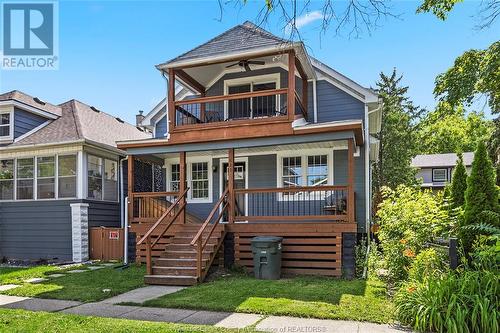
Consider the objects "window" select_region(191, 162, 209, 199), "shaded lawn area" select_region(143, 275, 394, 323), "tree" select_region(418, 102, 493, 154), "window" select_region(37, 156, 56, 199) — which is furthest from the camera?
"tree" select_region(418, 102, 493, 154)

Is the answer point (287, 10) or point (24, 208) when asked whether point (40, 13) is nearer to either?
point (24, 208)

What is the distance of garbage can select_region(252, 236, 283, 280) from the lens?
932 cm

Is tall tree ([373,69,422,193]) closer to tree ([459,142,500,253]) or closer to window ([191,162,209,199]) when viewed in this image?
window ([191,162,209,199])

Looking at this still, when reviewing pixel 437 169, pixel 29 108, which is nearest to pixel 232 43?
pixel 29 108

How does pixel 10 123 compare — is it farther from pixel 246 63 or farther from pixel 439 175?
pixel 439 175

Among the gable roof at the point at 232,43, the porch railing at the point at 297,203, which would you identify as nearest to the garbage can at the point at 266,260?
the porch railing at the point at 297,203

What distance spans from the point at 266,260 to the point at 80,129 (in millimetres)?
9013

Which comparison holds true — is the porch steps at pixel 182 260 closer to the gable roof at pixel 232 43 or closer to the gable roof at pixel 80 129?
the gable roof at pixel 232 43

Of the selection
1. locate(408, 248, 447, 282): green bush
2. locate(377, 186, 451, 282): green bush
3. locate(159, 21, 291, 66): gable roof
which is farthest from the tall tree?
locate(408, 248, 447, 282): green bush

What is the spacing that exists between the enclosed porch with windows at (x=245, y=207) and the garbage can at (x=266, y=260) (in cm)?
79

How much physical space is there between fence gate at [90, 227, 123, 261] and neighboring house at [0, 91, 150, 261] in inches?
10.4

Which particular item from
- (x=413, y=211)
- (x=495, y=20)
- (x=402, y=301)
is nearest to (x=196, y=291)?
(x=402, y=301)

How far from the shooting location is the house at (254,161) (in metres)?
9.88

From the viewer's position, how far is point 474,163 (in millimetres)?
7562
